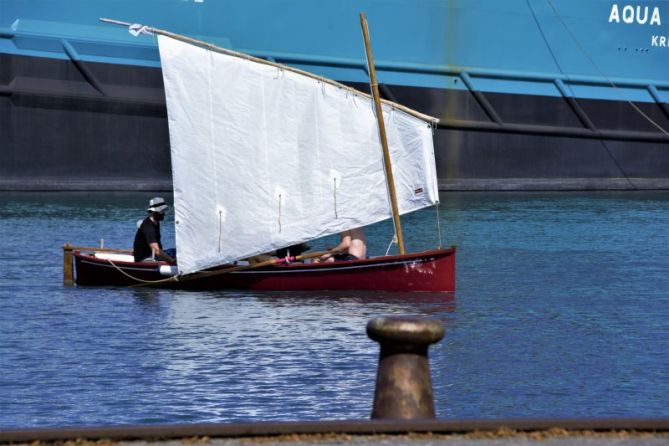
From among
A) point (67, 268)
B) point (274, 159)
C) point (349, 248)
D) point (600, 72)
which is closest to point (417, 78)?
point (600, 72)

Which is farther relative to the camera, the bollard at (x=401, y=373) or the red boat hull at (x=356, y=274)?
the red boat hull at (x=356, y=274)

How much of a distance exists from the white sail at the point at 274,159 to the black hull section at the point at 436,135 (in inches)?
797

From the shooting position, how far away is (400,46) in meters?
48.3

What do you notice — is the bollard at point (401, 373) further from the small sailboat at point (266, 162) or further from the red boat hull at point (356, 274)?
the small sailboat at point (266, 162)

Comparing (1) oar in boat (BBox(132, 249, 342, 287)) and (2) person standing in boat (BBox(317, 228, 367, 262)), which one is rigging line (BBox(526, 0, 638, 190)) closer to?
(2) person standing in boat (BBox(317, 228, 367, 262))

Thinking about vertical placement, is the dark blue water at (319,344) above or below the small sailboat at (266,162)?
below

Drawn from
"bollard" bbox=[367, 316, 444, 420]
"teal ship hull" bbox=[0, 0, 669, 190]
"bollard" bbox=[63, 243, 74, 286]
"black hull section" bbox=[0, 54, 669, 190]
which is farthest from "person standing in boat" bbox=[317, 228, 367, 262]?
"black hull section" bbox=[0, 54, 669, 190]

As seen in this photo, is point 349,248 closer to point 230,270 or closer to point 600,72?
point 230,270

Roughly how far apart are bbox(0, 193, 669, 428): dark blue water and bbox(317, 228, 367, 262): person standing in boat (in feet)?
3.21

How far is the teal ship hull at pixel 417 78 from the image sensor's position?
4509 cm

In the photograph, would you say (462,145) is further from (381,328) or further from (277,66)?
(381,328)

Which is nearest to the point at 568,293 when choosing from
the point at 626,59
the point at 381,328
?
the point at 381,328

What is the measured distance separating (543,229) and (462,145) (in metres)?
10.00

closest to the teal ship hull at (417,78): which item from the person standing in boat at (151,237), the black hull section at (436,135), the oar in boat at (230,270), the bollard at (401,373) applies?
the black hull section at (436,135)
